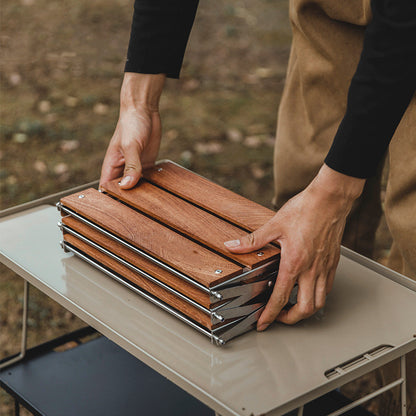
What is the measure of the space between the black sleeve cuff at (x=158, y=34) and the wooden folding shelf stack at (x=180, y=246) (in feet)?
1.05

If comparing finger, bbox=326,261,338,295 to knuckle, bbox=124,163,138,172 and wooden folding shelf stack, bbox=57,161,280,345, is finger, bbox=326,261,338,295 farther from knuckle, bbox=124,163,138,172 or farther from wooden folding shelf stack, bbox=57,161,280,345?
knuckle, bbox=124,163,138,172

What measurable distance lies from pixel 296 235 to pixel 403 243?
1.53ft

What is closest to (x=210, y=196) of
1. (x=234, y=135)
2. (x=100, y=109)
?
(x=234, y=135)

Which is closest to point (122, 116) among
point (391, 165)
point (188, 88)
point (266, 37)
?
point (391, 165)

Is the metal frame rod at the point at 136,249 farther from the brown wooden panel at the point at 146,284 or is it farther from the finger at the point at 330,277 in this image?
the finger at the point at 330,277

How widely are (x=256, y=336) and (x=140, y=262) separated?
286 millimetres

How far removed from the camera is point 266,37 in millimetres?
5176

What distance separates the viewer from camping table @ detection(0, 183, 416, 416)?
49.8 inches

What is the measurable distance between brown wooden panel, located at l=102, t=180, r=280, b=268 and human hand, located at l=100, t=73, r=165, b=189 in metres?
0.06

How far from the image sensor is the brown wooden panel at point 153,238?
1.34 meters

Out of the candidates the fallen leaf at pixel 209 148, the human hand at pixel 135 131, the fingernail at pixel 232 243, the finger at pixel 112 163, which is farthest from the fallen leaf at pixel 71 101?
the fingernail at pixel 232 243

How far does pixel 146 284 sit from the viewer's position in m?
1.48

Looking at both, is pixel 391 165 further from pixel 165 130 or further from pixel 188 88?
pixel 188 88

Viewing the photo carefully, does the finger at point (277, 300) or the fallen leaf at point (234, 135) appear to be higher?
the finger at point (277, 300)
